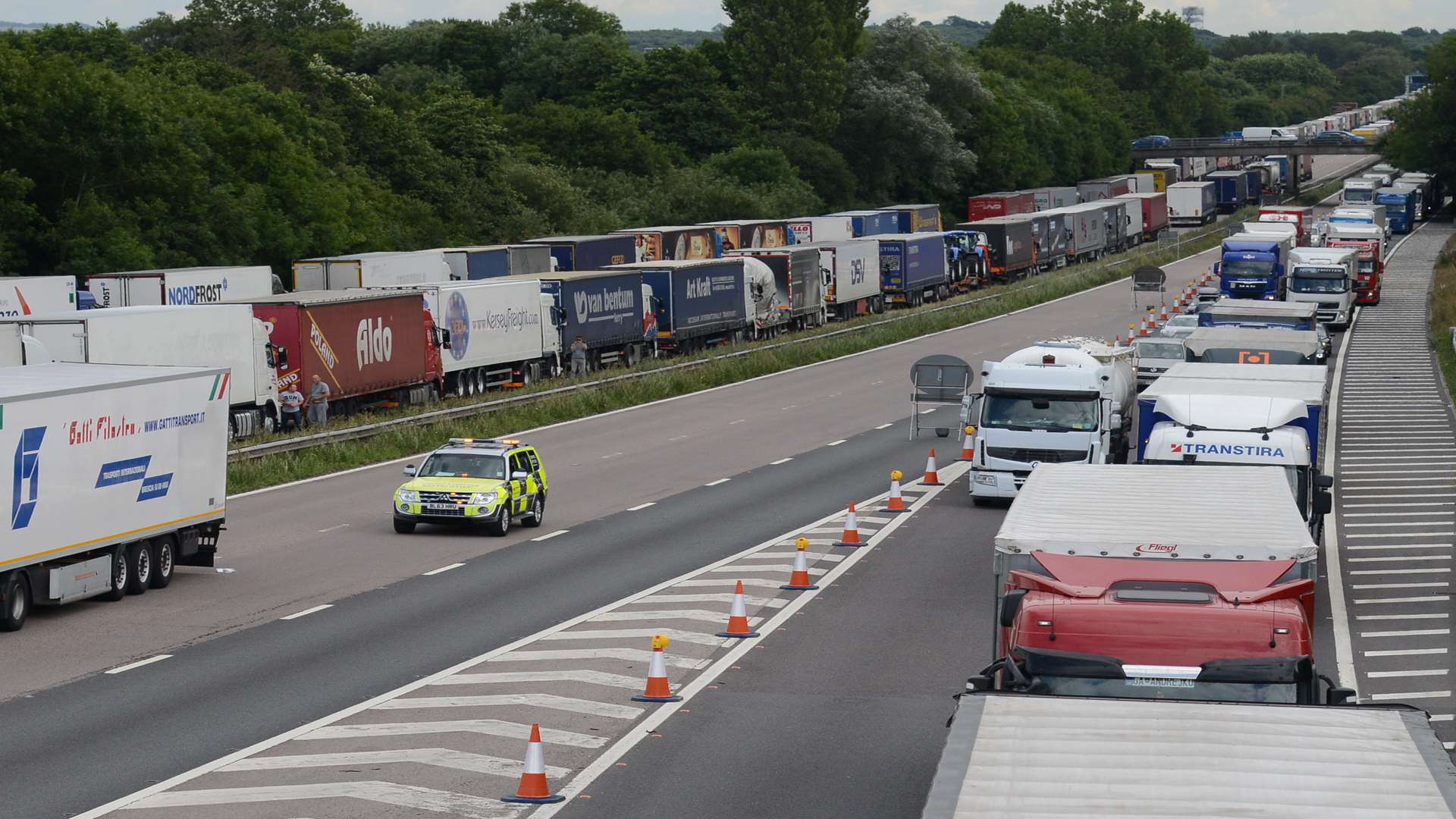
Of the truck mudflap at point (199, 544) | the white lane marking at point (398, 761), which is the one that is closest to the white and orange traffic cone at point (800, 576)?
the truck mudflap at point (199, 544)

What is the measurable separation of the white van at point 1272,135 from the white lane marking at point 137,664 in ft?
545

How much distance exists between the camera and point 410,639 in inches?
835

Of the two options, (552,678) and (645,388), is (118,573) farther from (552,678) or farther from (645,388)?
(645,388)

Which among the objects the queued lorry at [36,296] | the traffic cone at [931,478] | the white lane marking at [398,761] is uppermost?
the queued lorry at [36,296]

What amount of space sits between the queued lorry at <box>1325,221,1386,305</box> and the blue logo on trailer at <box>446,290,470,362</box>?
43.3 metres

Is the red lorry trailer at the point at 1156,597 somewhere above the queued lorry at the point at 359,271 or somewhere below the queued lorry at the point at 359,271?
below

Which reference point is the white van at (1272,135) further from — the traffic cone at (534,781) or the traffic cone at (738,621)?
the traffic cone at (534,781)

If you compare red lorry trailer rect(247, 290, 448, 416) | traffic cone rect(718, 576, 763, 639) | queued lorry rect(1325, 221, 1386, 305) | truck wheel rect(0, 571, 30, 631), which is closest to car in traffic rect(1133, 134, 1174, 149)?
queued lorry rect(1325, 221, 1386, 305)

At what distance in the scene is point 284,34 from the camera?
5266 inches

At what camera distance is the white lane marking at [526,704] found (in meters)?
17.4

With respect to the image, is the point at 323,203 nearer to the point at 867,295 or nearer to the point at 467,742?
the point at 867,295

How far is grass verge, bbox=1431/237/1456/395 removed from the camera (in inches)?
2158

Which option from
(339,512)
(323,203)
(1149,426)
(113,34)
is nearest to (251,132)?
(323,203)

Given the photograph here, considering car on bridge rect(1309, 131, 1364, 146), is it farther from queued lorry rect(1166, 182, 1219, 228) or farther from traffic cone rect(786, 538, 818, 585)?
traffic cone rect(786, 538, 818, 585)
